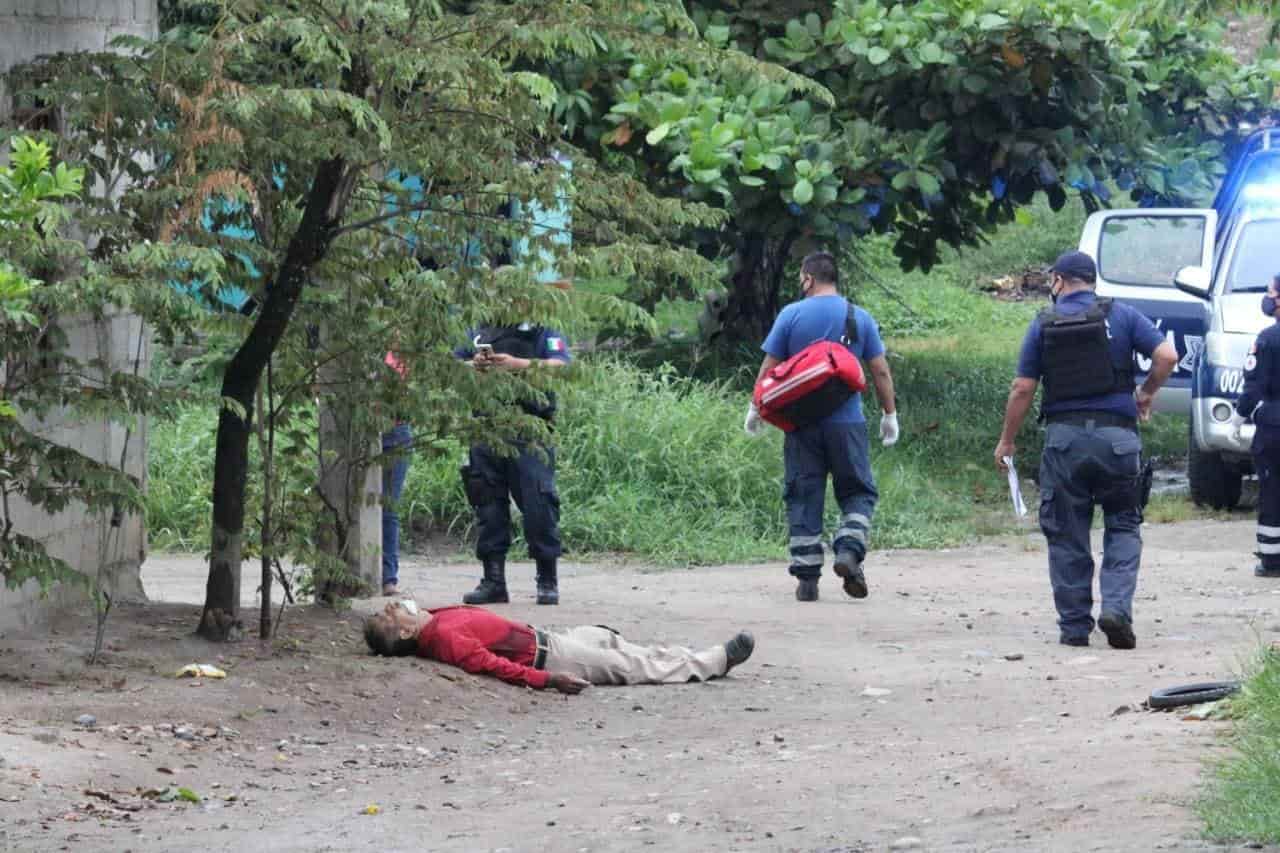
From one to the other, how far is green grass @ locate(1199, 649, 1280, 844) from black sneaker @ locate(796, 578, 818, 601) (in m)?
4.25

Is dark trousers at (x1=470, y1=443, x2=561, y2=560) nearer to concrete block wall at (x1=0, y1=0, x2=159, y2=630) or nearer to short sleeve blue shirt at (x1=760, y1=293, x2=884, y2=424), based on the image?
short sleeve blue shirt at (x1=760, y1=293, x2=884, y2=424)

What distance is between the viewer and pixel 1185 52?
16.3 meters

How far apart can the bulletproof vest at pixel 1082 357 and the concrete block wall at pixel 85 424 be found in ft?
13.2

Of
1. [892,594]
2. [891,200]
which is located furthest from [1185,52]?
[892,594]

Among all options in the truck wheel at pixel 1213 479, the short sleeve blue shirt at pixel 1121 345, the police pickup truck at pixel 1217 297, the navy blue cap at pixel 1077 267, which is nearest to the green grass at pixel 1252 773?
the short sleeve blue shirt at pixel 1121 345

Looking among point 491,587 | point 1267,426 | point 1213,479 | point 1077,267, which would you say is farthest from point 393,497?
point 1213,479

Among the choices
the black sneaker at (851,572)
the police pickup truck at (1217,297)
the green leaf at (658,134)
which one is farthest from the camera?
the green leaf at (658,134)

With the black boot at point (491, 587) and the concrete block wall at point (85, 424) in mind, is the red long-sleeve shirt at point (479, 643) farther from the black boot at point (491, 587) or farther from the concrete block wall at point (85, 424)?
the black boot at point (491, 587)

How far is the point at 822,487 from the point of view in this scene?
10992 mm

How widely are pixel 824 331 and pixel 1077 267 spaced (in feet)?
6.24

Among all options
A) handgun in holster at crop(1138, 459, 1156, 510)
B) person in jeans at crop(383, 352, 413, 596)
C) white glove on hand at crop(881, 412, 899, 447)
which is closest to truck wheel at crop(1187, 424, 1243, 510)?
white glove on hand at crop(881, 412, 899, 447)

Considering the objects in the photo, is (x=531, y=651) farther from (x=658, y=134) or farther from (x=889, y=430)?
(x=658, y=134)

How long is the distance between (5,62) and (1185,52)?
34.9ft

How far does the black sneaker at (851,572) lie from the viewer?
10.8 m
